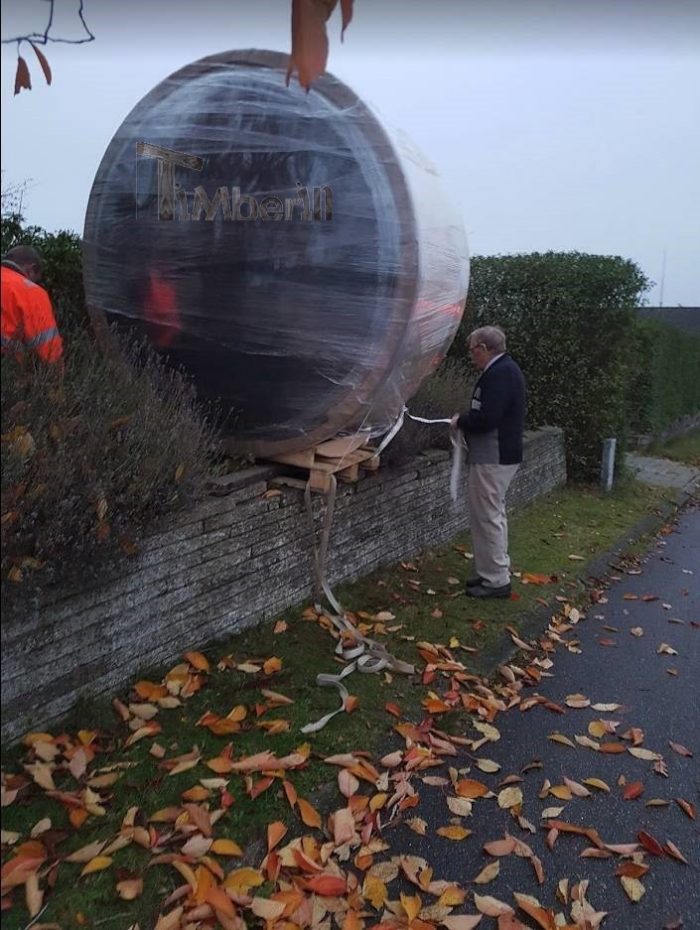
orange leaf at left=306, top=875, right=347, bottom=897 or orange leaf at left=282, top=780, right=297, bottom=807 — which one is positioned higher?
orange leaf at left=282, top=780, right=297, bottom=807

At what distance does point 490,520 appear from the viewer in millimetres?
5102

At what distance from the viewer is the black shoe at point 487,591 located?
5199mm

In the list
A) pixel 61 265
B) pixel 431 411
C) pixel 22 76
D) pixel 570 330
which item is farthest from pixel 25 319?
pixel 570 330

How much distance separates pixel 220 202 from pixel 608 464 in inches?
250

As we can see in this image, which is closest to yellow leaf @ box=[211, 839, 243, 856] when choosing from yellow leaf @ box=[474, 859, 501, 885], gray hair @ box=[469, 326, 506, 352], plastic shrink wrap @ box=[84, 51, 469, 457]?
yellow leaf @ box=[474, 859, 501, 885]

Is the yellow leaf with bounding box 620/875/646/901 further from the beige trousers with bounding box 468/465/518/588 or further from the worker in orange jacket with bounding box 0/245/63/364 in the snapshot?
the worker in orange jacket with bounding box 0/245/63/364

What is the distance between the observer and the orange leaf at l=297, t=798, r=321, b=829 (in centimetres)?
283

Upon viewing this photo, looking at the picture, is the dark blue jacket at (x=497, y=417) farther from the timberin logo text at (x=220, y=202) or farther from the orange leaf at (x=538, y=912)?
the orange leaf at (x=538, y=912)

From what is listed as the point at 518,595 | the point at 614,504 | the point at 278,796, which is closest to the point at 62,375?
the point at 278,796

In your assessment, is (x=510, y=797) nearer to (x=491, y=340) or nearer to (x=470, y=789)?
(x=470, y=789)

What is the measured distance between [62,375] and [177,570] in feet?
3.38

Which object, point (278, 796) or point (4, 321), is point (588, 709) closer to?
point (278, 796)

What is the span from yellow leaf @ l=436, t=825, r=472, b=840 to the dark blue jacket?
263cm

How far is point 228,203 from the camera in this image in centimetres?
423
